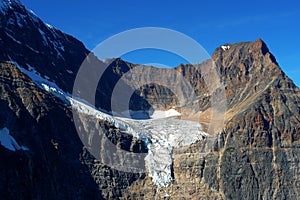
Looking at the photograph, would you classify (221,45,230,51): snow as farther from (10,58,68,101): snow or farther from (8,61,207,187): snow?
(10,58,68,101): snow

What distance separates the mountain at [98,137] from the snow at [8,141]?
8.4 inches

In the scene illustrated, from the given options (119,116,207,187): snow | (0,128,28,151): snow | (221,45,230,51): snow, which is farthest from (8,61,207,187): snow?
(221,45,230,51): snow

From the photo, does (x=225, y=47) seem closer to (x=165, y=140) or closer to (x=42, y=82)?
(x=165, y=140)

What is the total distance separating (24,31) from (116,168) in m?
47.7

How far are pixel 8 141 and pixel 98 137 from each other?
31.4m

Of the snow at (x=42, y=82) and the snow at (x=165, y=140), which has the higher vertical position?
the snow at (x=42, y=82)

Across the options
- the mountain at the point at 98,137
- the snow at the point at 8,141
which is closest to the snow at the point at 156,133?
the mountain at the point at 98,137

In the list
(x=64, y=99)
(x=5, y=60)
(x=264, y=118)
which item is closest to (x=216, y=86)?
(x=264, y=118)

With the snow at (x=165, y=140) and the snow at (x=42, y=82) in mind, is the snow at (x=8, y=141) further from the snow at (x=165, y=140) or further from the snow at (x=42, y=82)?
the snow at (x=165, y=140)

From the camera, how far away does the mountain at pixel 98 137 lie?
7575 cm

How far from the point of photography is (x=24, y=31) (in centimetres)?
11938

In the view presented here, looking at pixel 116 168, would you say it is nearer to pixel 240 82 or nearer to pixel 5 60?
pixel 5 60

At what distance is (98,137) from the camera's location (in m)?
99.8

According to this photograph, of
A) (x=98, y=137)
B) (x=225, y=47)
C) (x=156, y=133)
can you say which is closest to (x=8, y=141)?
(x=98, y=137)
